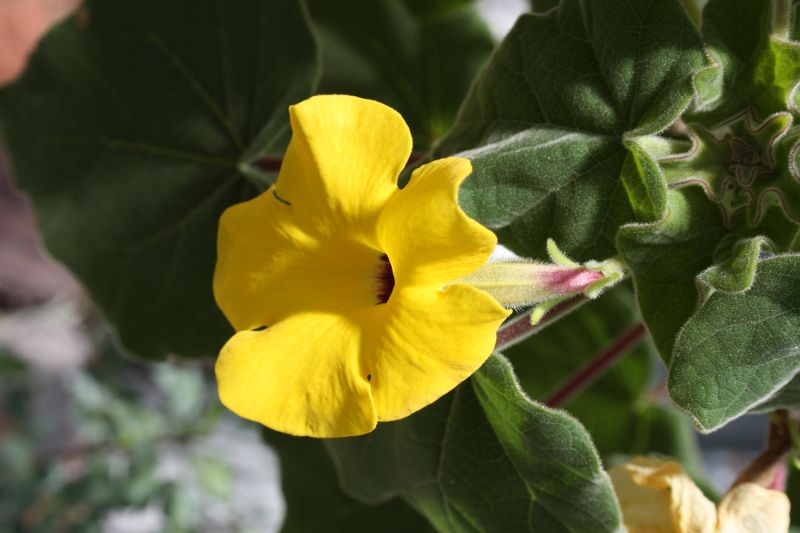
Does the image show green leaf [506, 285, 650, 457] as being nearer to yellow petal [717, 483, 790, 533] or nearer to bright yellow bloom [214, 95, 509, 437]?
yellow petal [717, 483, 790, 533]

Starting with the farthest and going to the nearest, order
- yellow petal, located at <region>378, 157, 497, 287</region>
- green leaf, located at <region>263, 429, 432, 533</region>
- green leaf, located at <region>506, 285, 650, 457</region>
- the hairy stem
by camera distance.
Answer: green leaf, located at <region>506, 285, 650, 457</region>, green leaf, located at <region>263, 429, 432, 533</region>, the hairy stem, yellow petal, located at <region>378, 157, 497, 287</region>

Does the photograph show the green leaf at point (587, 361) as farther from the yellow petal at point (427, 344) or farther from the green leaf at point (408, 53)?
the yellow petal at point (427, 344)

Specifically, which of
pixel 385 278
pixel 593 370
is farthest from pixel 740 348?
pixel 593 370

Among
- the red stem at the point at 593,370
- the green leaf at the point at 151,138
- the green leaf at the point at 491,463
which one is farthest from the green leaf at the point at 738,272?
the green leaf at the point at 151,138

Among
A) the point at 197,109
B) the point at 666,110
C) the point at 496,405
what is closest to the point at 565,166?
the point at 666,110

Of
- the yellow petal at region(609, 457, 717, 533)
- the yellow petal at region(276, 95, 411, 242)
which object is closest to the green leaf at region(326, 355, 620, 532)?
the yellow petal at region(609, 457, 717, 533)

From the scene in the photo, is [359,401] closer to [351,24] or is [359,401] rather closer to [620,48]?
[620,48]
